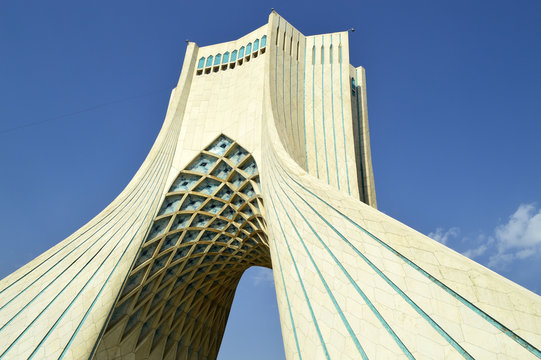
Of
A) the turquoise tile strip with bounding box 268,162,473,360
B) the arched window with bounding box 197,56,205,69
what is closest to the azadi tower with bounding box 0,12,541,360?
the turquoise tile strip with bounding box 268,162,473,360

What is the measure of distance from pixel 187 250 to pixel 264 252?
124 inches

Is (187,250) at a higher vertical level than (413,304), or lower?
higher

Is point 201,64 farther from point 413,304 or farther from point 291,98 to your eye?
point 413,304

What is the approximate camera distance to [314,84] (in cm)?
1766

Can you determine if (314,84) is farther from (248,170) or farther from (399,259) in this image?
(399,259)

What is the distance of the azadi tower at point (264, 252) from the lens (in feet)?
19.4

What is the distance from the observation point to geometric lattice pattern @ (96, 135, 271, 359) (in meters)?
13.5

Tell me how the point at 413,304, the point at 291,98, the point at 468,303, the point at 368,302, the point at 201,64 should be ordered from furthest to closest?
the point at 201,64 → the point at 291,98 → the point at 368,302 → the point at 413,304 → the point at 468,303

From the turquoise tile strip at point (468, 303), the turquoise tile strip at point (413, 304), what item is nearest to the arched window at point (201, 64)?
the turquoise tile strip at point (413, 304)

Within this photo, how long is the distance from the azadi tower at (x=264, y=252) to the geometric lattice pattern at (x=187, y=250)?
6 cm

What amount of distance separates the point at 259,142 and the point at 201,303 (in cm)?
822

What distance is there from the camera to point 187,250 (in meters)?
15.3

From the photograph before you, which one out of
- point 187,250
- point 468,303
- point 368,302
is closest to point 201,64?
point 187,250

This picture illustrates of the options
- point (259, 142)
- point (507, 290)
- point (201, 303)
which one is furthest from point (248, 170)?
point (507, 290)
